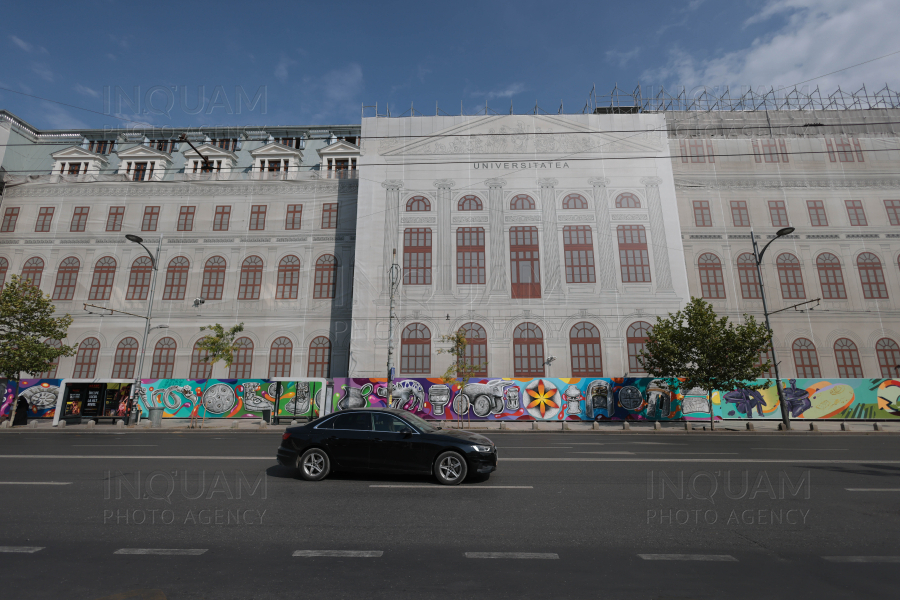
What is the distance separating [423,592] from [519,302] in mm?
25870

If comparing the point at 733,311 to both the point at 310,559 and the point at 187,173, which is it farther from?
the point at 187,173

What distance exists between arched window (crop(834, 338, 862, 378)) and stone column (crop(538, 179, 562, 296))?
18.5 m

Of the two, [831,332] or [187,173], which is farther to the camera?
[187,173]

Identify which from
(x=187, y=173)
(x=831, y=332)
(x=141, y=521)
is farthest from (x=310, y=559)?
(x=187, y=173)

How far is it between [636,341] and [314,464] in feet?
79.4

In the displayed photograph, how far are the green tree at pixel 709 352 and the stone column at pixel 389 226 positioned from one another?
55.1 ft

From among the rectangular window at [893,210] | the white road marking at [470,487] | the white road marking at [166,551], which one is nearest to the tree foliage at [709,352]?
the rectangular window at [893,210]

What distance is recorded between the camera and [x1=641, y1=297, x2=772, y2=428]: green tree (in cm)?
2375

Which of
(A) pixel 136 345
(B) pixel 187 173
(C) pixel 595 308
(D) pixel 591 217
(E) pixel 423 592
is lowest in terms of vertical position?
(E) pixel 423 592

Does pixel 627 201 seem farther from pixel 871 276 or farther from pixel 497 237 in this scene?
pixel 871 276

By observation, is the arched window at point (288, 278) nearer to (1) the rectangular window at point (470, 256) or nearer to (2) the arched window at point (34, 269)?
(1) the rectangular window at point (470, 256)

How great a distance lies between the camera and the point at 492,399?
26969mm

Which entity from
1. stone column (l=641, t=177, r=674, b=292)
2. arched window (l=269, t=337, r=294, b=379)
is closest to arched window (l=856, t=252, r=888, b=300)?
stone column (l=641, t=177, r=674, b=292)

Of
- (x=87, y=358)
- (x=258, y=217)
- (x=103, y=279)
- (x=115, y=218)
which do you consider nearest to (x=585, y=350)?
(x=258, y=217)
